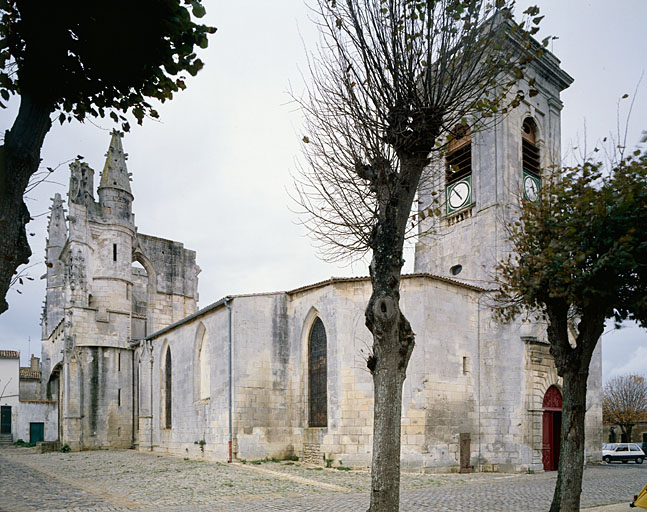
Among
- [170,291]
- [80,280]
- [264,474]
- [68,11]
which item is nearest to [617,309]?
[68,11]

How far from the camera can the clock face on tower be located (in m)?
20.2

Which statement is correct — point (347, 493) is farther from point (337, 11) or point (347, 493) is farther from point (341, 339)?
point (337, 11)

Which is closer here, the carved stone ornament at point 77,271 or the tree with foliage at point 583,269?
the tree with foliage at point 583,269

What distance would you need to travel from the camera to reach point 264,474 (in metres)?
14.8

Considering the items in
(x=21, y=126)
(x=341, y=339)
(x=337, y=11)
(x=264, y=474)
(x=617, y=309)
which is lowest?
(x=264, y=474)

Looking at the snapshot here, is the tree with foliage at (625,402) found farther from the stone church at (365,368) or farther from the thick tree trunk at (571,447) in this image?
the thick tree trunk at (571,447)

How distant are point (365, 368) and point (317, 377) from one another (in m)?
2.67

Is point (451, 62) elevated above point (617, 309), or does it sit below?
above

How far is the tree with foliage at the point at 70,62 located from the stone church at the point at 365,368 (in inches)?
372

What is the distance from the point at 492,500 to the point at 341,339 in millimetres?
7540

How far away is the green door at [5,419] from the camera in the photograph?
1470 inches

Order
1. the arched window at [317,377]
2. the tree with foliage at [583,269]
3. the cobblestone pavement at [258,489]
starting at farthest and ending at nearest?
1. the arched window at [317,377]
2. the cobblestone pavement at [258,489]
3. the tree with foliage at [583,269]

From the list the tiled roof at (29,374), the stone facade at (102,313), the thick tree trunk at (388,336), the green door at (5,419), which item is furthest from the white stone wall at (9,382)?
the thick tree trunk at (388,336)

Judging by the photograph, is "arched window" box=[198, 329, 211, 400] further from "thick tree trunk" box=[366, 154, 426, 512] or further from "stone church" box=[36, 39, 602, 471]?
"thick tree trunk" box=[366, 154, 426, 512]
